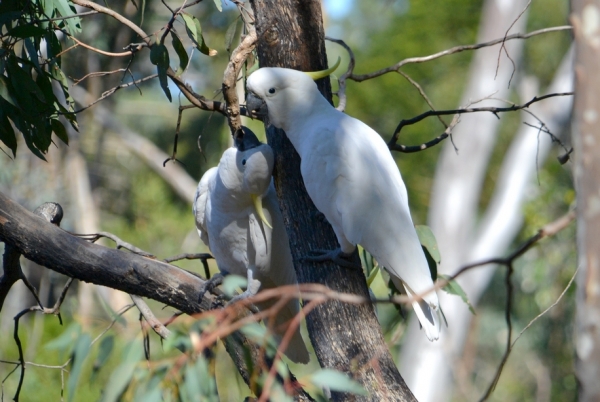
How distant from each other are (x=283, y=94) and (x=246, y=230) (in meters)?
0.52

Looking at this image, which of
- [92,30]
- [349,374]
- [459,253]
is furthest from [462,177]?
[349,374]

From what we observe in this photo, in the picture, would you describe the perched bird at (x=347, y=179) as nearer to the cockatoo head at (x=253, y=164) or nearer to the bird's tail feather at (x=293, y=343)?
A: the cockatoo head at (x=253, y=164)

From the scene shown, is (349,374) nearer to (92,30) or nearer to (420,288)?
(420,288)

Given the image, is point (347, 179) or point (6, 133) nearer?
point (347, 179)

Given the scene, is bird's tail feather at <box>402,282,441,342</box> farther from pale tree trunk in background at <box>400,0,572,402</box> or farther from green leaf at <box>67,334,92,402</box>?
pale tree trunk in background at <box>400,0,572,402</box>

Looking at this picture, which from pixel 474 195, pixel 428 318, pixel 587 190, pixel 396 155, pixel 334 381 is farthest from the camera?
pixel 396 155

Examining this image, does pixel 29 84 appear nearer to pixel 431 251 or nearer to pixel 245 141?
pixel 245 141

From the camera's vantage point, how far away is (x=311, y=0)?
1.73 metres

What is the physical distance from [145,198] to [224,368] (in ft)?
6.91

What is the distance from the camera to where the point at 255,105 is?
184cm

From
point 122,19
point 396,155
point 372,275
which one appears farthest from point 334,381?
point 396,155

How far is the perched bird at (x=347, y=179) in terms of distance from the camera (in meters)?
1.68

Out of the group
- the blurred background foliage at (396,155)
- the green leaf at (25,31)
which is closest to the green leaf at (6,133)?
the green leaf at (25,31)

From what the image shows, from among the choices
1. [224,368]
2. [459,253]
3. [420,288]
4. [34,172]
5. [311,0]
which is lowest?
[420,288]
